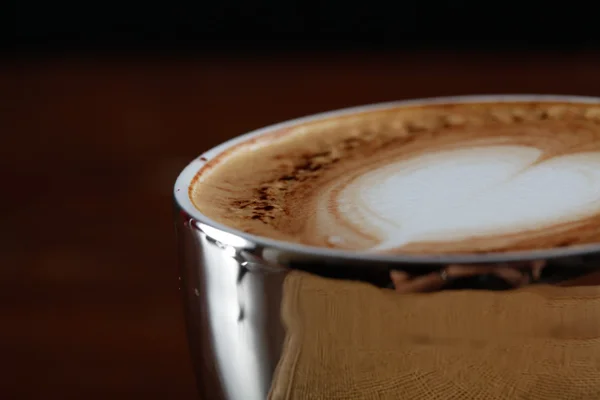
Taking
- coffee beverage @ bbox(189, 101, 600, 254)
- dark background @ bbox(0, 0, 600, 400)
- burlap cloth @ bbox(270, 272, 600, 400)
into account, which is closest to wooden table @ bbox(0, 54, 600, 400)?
dark background @ bbox(0, 0, 600, 400)

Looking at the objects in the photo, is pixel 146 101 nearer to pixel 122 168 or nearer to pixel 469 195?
pixel 122 168

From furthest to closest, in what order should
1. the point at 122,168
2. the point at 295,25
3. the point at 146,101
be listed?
the point at 295,25
the point at 146,101
the point at 122,168

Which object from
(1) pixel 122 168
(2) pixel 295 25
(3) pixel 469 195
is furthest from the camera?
(2) pixel 295 25

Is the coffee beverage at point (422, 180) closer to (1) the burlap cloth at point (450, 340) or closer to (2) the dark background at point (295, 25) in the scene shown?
(1) the burlap cloth at point (450, 340)

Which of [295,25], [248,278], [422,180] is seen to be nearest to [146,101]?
[295,25]

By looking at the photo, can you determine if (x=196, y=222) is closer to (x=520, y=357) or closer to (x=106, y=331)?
(x=520, y=357)

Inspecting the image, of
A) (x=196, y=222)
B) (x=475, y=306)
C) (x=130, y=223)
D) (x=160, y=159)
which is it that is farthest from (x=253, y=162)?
(x=160, y=159)

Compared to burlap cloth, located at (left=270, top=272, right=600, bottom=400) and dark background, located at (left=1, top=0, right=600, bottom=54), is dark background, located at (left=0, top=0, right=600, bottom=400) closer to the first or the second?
dark background, located at (left=1, top=0, right=600, bottom=54)
